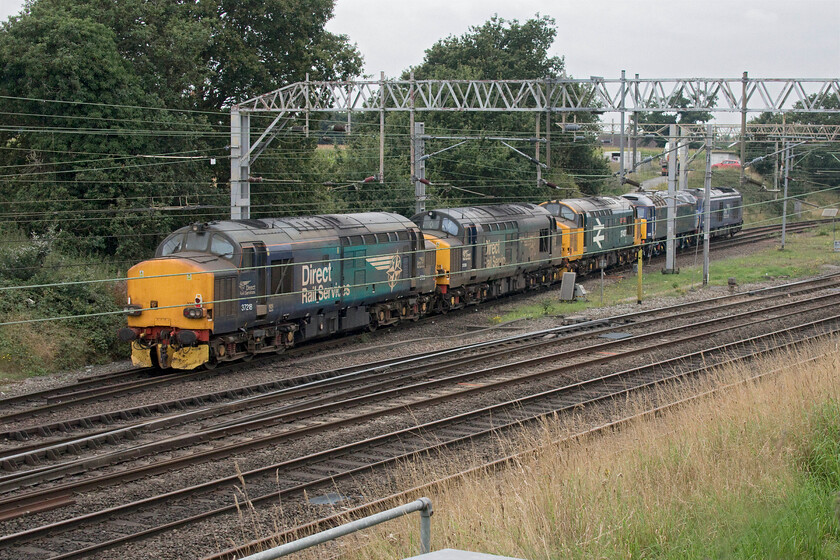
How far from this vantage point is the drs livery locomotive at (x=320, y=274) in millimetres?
19922

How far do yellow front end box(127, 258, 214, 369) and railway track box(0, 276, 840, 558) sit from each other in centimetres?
413

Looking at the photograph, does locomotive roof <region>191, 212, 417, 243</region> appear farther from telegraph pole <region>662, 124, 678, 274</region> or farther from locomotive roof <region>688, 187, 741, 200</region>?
locomotive roof <region>688, 187, 741, 200</region>

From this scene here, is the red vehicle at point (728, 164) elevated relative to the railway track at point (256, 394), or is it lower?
elevated

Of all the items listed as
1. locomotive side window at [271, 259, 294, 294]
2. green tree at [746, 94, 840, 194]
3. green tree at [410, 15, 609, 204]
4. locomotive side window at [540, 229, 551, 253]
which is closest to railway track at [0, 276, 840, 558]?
locomotive side window at [271, 259, 294, 294]

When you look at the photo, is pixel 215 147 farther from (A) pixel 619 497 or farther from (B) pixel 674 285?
(A) pixel 619 497

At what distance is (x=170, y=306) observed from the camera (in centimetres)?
1936

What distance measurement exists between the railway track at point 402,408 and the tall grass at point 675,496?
203cm

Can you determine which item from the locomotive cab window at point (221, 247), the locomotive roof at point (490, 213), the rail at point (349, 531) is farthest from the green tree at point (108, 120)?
the rail at point (349, 531)

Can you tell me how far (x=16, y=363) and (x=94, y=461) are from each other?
968 cm

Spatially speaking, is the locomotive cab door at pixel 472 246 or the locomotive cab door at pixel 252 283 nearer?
the locomotive cab door at pixel 252 283

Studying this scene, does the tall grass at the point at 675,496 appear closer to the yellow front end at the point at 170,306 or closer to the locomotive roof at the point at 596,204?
the yellow front end at the point at 170,306

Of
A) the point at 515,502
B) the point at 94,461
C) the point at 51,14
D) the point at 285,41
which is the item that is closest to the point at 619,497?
the point at 515,502

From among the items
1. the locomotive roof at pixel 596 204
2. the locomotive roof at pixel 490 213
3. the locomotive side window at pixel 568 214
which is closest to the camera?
the locomotive roof at pixel 490 213

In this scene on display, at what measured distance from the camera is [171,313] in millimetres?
19703
